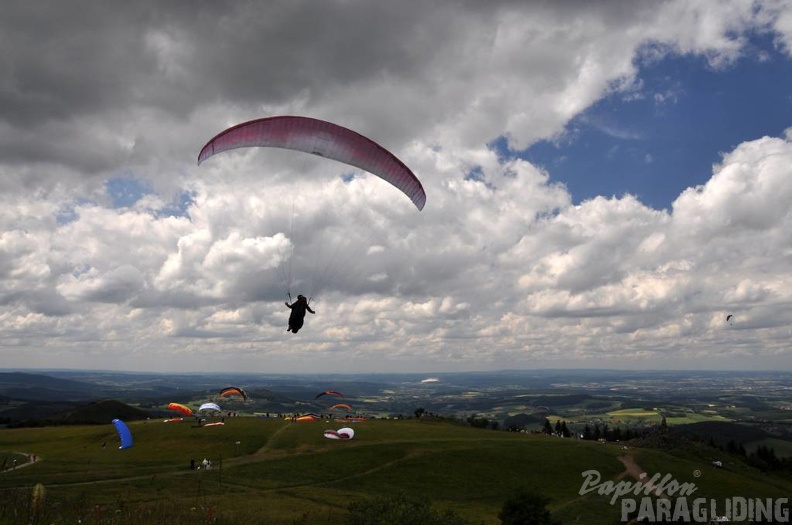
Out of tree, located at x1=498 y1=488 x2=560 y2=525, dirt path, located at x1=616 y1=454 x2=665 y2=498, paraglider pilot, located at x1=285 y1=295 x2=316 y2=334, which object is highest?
paraglider pilot, located at x1=285 y1=295 x2=316 y2=334

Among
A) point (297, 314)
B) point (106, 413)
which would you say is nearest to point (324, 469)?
point (297, 314)

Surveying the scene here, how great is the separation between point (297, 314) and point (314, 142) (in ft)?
28.5

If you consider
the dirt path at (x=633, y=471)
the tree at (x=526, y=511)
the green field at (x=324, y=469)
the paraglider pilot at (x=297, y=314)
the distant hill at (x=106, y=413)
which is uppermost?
the paraglider pilot at (x=297, y=314)

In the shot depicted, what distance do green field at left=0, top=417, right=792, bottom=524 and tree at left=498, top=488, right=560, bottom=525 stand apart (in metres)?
2.96

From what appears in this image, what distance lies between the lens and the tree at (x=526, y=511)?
32156 mm

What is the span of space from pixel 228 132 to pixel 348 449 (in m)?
49.0

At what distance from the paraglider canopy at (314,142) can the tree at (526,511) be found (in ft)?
72.3

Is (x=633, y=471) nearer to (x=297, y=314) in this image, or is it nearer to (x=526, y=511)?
(x=526, y=511)

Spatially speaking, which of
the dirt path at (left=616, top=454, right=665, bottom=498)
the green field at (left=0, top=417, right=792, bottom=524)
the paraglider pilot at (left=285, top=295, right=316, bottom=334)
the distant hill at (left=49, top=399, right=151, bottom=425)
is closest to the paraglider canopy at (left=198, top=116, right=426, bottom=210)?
the paraglider pilot at (left=285, top=295, right=316, bottom=334)

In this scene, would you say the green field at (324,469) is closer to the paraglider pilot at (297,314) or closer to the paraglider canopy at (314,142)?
the paraglider pilot at (297,314)

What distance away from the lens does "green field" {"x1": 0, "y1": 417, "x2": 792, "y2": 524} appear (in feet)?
138

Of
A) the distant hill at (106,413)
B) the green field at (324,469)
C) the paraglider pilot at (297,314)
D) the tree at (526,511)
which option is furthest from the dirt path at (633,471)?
the distant hill at (106,413)

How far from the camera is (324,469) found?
55.2 meters

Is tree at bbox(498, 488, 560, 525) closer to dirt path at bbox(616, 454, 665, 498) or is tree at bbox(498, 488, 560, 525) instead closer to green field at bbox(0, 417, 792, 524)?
green field at bbox(0, 417, 792, 524)
